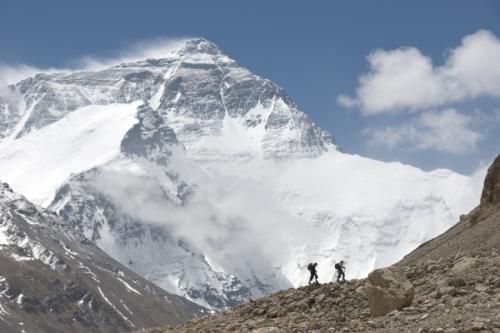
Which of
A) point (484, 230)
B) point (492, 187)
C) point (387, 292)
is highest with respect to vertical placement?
point (492, 187)

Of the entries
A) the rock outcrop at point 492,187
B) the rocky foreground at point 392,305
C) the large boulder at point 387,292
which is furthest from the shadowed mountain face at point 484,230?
the large boulder at point 387,292

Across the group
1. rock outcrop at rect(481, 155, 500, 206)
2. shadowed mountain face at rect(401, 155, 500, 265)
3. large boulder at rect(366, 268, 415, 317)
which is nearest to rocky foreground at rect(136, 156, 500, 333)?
large boulder at rect(366, 268, 415, 317)

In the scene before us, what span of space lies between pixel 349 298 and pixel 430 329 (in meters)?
10.4

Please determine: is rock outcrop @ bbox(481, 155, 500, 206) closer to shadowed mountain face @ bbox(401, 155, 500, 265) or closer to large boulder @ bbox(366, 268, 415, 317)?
shadowed mountain face @ bbox(401, 155, 500, 265)

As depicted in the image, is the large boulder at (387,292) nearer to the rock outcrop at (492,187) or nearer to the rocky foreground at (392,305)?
the rocky foreground at (392,305)

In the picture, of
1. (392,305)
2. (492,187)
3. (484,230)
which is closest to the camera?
(392,305)

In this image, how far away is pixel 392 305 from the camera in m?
30.8

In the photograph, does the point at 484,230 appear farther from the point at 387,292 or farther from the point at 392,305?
the point at 392,305

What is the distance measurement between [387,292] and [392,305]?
0.46 meters

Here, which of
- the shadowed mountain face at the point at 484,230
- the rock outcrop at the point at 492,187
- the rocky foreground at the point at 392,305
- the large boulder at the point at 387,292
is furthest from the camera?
the rock outcrop at the point at 492,187

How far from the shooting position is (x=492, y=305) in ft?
90.6

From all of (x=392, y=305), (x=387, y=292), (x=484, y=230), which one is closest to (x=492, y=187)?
(x=484, y=230)

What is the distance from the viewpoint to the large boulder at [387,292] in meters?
30.8

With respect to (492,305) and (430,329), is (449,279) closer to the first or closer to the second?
(492,305)
